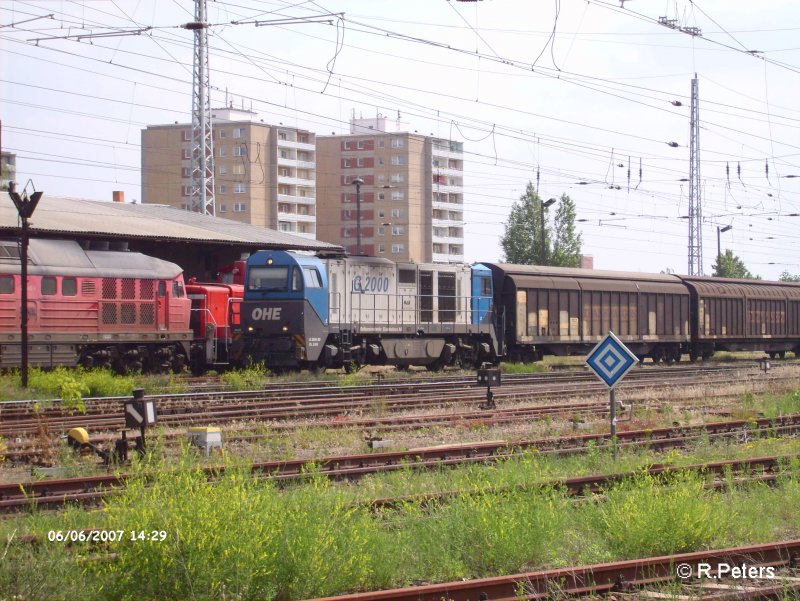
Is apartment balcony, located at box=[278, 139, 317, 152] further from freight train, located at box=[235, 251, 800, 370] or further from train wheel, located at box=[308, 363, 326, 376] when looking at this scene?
train wheel, located at box=[308, 363, 326, 376]

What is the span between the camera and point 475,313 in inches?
1217

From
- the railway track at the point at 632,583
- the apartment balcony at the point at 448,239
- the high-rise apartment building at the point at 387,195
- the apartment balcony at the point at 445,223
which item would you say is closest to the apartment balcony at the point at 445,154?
the high-rise apartment building at the point at 387,195

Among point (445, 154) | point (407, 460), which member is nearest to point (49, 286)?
point (407, 460)

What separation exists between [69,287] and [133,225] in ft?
26.0

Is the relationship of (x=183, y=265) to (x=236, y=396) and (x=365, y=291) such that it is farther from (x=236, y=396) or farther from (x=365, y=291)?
(x=236, y=396)

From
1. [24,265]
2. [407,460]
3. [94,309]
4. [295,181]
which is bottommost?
[407,460]

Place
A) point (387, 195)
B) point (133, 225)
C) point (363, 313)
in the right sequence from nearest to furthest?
1. point (363, 313)
2. point (133, 225)
3. point (387, 195)

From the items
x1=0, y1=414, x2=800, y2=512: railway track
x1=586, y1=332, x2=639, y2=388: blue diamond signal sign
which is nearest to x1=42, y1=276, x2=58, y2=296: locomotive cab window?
x1=0, y1=414, x2=800, y2=512: railway track

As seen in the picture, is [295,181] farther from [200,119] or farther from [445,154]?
[200,119]

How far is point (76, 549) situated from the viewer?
7074 mm

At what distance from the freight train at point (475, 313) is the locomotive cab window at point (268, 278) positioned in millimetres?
32

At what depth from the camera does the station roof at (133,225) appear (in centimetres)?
2862

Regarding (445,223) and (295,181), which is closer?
(295,181)

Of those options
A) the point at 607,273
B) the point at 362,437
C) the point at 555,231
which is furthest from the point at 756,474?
the point at 555,231
